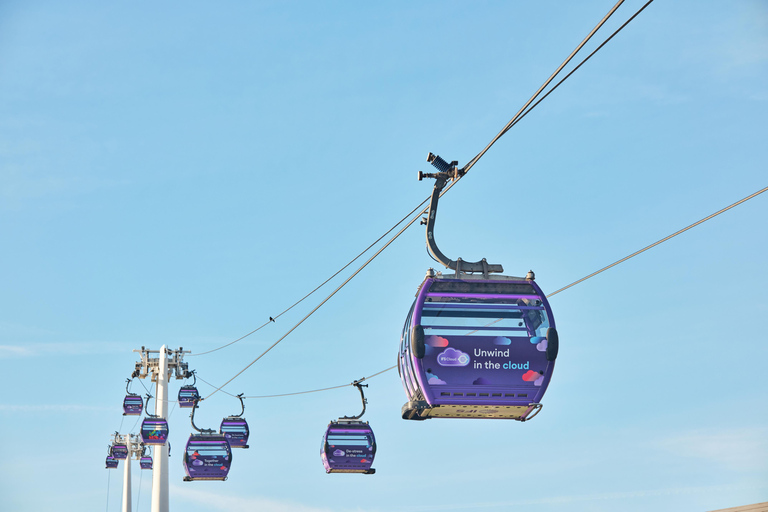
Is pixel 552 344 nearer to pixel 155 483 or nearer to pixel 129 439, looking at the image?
pixel 155 483

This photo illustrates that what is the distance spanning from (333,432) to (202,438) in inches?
289

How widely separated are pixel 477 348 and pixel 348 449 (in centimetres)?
1151

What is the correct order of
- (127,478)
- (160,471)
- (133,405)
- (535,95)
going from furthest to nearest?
(127,478) < (133,405) < (160,471) < (535,95)

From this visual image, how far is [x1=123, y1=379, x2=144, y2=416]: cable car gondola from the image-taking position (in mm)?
45312

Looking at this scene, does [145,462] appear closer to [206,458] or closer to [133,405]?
[133,405]

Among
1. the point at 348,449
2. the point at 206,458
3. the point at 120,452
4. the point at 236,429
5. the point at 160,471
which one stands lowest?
the point at 348,449

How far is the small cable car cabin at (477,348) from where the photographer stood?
43.4 feet

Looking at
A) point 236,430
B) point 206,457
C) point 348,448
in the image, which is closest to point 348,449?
point 348,448

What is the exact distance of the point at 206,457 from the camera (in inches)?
1165

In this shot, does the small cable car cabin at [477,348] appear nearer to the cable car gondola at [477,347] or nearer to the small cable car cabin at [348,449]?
the cable car gondola at [477,347]

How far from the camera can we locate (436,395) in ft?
43.3

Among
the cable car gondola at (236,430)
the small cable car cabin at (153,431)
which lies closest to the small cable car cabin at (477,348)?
the cable car gondola at (236,430)

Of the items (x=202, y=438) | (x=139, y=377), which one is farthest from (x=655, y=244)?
(x=139, y=377)

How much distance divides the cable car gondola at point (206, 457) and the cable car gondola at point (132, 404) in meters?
16.7
